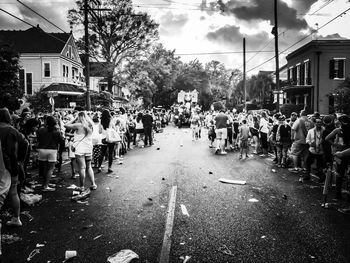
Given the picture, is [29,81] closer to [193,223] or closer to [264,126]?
[264,126]

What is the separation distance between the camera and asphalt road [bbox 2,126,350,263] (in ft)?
13.7

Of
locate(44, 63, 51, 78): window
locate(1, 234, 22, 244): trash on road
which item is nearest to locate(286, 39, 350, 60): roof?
locate(44, 63, 51, 78): window

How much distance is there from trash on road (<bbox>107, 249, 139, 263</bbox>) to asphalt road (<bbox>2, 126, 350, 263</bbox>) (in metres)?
0.07

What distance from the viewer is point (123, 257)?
399 centimetres

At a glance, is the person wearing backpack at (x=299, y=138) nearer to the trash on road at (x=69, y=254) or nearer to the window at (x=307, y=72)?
the trash on road at (x=69, y=254)

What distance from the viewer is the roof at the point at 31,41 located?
40188 millimetres

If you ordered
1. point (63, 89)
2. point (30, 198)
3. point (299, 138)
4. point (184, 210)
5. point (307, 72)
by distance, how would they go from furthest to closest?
point (63, 89) < point (307, 72) < point (299, 138) < point (30, 198) < point (184, 210)

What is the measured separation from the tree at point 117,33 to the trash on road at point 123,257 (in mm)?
34792

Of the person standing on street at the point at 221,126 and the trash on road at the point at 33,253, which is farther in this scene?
the person standing on street at the point at 221,126

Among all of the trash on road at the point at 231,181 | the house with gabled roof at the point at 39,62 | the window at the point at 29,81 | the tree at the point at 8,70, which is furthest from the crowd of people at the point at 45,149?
the window at the point at 29,81

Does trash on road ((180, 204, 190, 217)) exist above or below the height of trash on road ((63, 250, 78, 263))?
above

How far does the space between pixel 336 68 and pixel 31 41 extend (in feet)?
120

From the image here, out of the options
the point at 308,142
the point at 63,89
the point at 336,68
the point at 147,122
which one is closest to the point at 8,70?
the point at 147,122

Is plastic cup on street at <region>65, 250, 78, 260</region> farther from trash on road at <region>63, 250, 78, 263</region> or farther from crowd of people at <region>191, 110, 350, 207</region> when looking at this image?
crowd of people at <region>191, 110, 350, 207</region>
